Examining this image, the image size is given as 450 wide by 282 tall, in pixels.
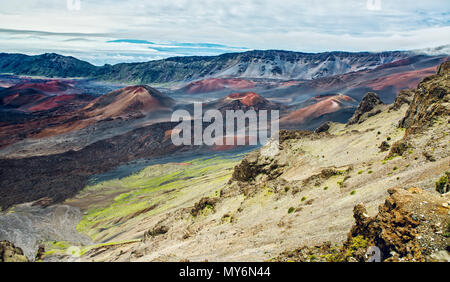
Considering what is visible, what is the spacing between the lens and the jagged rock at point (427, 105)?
79.6 ft

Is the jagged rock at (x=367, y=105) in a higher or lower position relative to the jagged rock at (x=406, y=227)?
higher

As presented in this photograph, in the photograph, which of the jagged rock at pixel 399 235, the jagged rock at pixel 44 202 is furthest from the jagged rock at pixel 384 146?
the jagged rock at pixel 44 202

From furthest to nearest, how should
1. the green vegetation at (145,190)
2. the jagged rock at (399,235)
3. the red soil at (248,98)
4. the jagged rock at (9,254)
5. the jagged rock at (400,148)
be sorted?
the red soil at (248,98), the green vegetation at (145,190), the jagged rock at (400,148), the jagged rock at (9,254), the jagged rock at (399,235)

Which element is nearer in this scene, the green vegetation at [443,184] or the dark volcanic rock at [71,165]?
the green vegetation at [443,184]

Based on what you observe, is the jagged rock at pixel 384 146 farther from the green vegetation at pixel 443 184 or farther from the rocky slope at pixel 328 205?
the green vegetation at pixel 443 184

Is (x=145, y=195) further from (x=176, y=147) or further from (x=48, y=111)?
(x=48, y=111)

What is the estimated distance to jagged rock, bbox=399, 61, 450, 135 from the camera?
24266 mm

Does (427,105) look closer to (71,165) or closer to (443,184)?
(443,184)

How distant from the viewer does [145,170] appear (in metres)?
84.3

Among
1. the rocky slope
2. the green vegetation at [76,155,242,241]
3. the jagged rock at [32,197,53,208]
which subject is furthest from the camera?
the jagged rock at [32,197,53,208]

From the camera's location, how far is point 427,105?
2712 centimetres

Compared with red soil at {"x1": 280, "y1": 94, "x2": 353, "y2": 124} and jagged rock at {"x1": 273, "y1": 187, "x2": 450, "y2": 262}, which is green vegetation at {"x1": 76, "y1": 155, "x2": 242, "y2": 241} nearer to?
jagged rock at {"x1": 273, "y1": 187, "x2": 450, "y2": 262}

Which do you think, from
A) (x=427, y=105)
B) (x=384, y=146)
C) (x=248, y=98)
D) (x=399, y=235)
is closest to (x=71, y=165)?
(x=384, y=146)

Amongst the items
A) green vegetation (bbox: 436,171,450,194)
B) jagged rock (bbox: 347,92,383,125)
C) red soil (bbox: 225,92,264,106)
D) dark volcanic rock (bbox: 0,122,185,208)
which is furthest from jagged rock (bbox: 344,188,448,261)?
red soil (bbox: 225,92,264,106)
